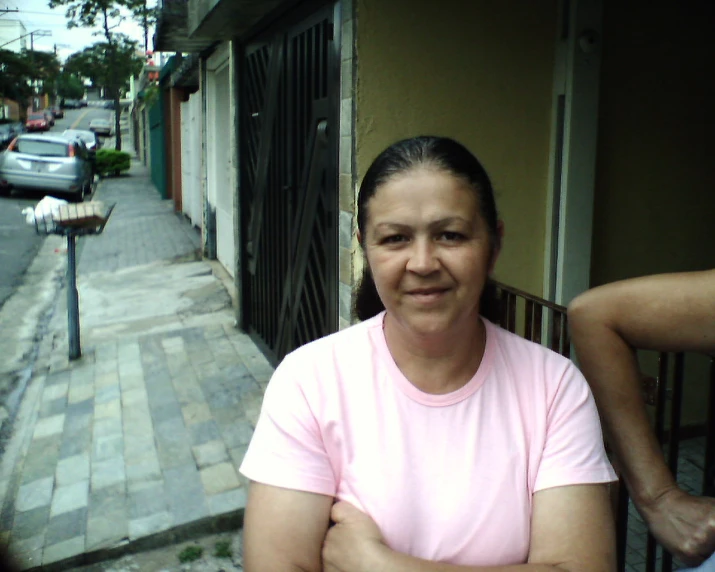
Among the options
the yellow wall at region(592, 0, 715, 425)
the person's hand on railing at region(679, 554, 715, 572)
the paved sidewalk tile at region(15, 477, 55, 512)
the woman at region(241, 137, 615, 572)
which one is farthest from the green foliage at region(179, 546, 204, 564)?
the person's hand on railing at region(679, 554, 715, 572)

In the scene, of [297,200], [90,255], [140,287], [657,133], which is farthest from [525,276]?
[90,255]

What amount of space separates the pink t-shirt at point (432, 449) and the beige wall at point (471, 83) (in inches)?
82.2

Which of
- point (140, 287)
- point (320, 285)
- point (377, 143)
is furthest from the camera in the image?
point (140, 287)

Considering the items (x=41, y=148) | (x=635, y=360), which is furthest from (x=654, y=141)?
(x=41, y=148)

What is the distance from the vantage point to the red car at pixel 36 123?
42.9 m

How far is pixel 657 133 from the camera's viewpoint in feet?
13.1

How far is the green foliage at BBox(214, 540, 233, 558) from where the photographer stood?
11.5ft

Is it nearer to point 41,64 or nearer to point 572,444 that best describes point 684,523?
point 572,444

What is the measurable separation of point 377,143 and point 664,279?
2076 mm

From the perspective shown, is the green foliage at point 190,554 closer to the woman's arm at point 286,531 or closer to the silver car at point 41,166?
the woman's arm at point 286,531

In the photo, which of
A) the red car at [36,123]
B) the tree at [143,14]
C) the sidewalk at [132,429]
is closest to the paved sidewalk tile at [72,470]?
the sidewalk at [132,429]

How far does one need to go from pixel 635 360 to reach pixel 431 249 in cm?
58

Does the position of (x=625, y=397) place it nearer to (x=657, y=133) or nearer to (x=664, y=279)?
(x=664, y=279)

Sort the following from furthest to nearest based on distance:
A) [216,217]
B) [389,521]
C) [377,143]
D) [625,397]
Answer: [216,217]
[377,143]
[625,397]
[389,521]
